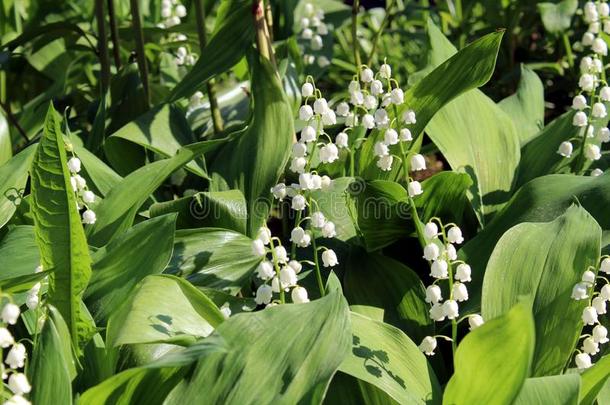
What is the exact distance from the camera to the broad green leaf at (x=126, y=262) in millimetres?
1594

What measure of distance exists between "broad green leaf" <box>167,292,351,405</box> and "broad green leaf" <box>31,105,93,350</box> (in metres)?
0.26

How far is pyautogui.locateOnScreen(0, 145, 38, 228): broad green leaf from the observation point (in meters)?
1.84

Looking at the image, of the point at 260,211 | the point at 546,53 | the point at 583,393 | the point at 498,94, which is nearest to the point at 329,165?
the point at 260,211

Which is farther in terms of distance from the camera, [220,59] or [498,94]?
[498,94]

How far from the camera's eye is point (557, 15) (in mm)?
2898

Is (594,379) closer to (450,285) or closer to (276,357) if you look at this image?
(450,285)

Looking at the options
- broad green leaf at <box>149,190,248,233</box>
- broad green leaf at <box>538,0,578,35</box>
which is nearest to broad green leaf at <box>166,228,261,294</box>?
broad green leaf at <box>149,190,248,233</box>

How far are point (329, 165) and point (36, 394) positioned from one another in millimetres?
981

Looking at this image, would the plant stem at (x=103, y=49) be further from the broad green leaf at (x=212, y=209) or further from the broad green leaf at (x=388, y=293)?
the broad green leaf at (x=388, y=293)

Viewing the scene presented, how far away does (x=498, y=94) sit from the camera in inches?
130

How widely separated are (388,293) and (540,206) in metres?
0.36

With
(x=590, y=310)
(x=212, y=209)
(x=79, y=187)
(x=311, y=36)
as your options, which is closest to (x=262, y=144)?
(x=212, y=209)

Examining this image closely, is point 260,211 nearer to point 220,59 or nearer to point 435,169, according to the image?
point 220,59

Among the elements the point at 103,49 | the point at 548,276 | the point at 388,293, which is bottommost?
the point at 388,293
